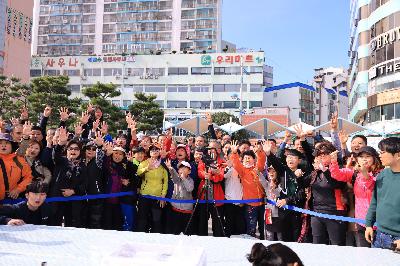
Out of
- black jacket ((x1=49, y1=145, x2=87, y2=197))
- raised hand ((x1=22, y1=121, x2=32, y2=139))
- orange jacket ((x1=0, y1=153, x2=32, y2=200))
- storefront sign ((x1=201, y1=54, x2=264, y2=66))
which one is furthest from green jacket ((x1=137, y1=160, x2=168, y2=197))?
storefront sign ((x1=201, y1=54, x2=264, y2=66))

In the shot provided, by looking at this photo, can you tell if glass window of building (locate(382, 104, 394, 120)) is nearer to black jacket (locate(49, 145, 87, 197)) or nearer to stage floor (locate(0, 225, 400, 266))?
black jacket (locate(49, 145, 87, 197))

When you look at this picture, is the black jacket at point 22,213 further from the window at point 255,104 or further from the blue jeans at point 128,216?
the window at point 255,104

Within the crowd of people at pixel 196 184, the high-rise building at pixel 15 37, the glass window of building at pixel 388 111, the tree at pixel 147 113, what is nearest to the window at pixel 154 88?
the high-rise building at pixel 15 37

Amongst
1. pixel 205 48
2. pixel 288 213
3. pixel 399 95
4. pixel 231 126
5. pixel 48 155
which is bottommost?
pixel 288 213

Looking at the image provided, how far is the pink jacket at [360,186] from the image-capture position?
15.2ft

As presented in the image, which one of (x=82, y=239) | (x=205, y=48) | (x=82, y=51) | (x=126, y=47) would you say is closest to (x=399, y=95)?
(x=82, y=239)

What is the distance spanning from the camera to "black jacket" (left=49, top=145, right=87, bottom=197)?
19.1 ft

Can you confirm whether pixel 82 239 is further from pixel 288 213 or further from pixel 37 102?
pixel 37 102

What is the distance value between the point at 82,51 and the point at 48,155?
86.2 meters

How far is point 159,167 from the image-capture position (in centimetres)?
642

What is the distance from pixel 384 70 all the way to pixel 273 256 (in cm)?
3210

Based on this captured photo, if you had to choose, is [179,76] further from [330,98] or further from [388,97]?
[388,97]

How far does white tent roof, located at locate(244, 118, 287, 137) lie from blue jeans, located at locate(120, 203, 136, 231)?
46.5 feet

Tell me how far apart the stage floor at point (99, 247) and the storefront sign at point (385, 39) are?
30.0 metres
